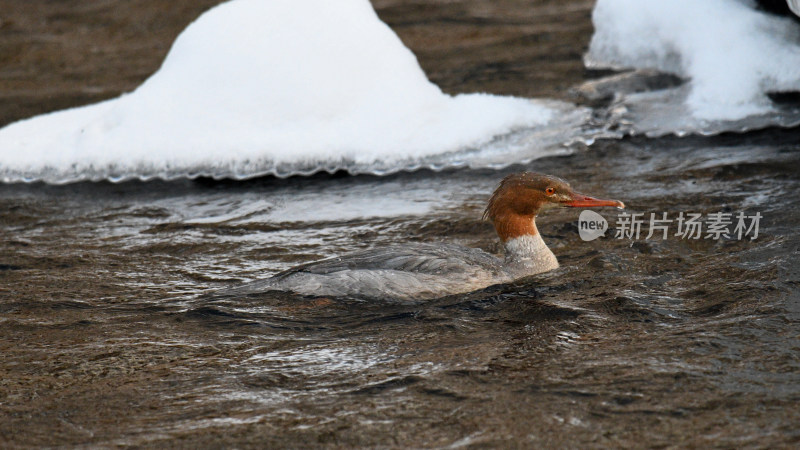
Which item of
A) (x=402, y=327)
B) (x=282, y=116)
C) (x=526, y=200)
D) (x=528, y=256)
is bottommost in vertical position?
(x=402, y=327)

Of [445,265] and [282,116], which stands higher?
[282,116]

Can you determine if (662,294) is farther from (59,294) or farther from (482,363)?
(59,294)

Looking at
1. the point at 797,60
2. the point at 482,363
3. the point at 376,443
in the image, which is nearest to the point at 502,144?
the point at 797,60

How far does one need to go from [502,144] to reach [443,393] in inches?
159

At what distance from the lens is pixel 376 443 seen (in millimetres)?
3717

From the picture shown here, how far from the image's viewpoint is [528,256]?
18.6ft

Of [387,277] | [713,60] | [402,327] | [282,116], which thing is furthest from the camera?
[713,60]

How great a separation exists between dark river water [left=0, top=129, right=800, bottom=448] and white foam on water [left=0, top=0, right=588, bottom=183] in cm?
35

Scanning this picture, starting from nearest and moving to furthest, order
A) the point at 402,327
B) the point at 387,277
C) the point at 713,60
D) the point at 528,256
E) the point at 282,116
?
1. the point at 402,327
2. the point at 387,277
3. the point at 528,256
4. the point at 282,116
5. the point at 713,60

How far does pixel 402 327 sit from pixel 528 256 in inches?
43.7

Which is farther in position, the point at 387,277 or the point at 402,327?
the point at 387,277

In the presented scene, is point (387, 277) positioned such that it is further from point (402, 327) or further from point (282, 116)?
point (282, 116)

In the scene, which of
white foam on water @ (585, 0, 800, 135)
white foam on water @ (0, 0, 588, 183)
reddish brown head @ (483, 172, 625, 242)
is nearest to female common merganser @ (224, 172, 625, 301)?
reddish brown head @ (483, 172, 625, 242)

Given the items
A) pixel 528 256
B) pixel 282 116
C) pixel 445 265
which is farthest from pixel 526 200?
pixel 282 116
